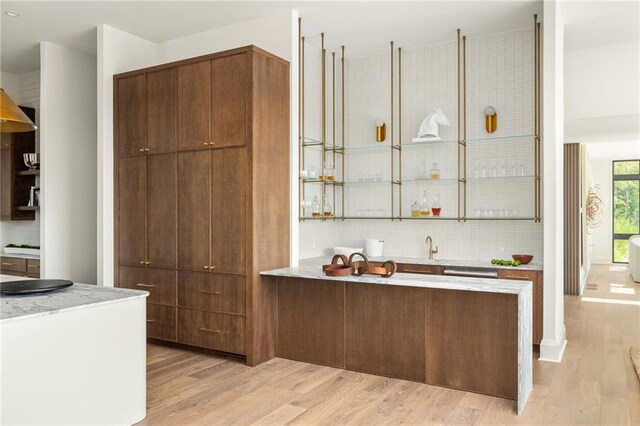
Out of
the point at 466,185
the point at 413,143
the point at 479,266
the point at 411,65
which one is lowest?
the point at 479,266

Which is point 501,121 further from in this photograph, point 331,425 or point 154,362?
point 154,362

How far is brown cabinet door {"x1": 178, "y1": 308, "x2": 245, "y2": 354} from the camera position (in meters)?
4.23

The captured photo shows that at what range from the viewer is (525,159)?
4988 millimetres

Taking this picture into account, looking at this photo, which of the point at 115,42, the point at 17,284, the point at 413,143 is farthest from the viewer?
the point at 413,143

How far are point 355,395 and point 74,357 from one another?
1.78 meters

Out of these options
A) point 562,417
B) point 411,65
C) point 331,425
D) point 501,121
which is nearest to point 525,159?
point 501,121

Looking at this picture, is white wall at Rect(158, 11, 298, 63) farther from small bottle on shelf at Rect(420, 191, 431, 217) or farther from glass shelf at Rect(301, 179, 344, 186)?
small bottle on shelf at Rect(420, 191, 431, 217)

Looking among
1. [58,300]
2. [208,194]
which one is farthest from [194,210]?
[58,300]

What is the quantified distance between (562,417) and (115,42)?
491 cm

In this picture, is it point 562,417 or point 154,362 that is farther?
Result: point 154,362

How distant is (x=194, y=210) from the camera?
4.46 meters

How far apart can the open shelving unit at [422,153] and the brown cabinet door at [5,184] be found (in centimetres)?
348

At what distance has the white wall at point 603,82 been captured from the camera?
5.43 m

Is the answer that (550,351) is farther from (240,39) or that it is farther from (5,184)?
(5,184)
